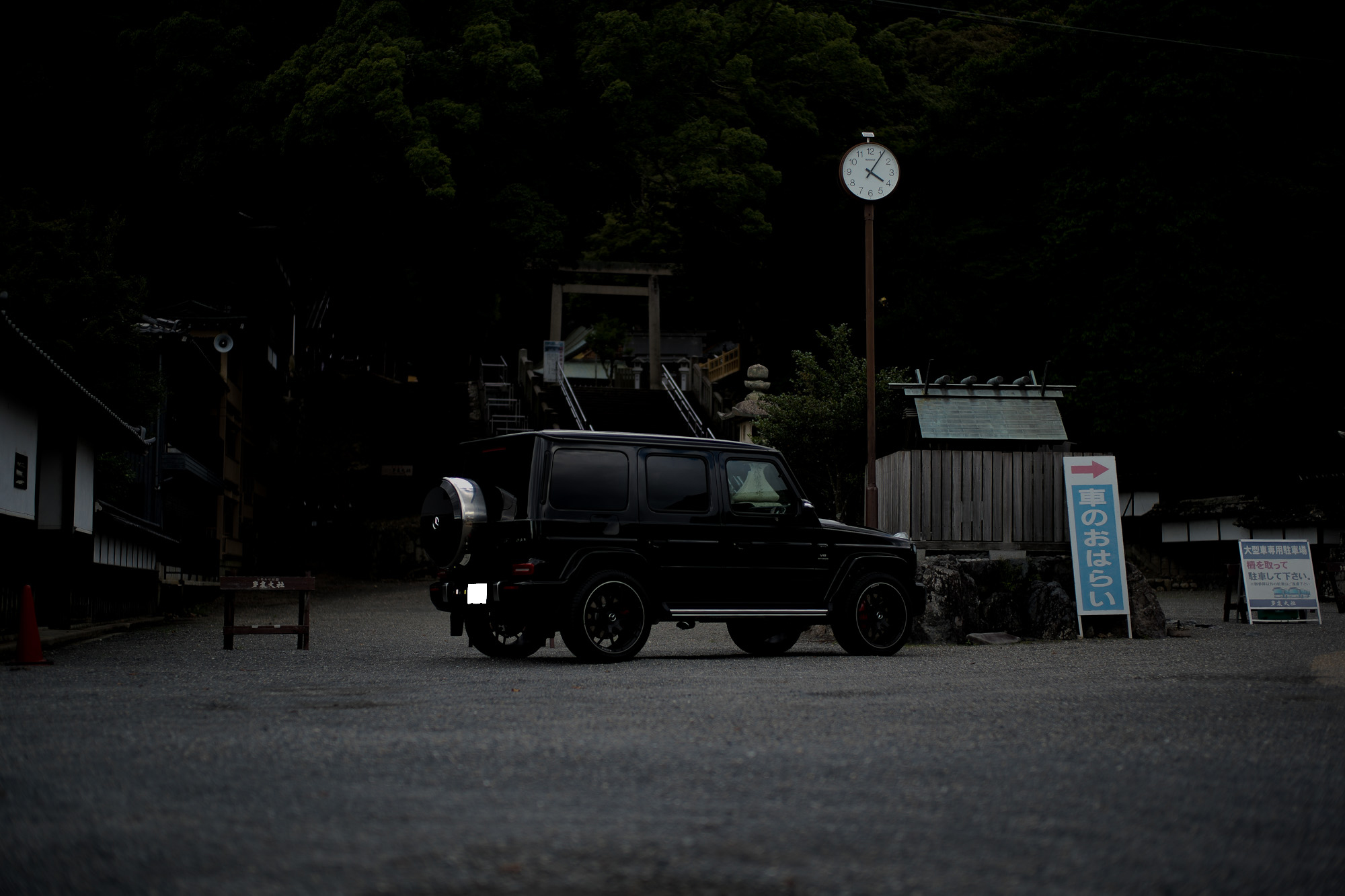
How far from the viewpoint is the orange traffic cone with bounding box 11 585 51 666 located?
10562 millimetres

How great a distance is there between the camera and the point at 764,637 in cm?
1283

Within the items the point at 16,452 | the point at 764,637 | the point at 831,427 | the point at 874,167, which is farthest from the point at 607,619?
the point at 831,427

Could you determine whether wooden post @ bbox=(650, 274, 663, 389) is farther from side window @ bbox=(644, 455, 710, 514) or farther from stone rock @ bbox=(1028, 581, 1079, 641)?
side window @ bbox=(644, 455, 710, 514)

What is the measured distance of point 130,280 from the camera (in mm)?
17953

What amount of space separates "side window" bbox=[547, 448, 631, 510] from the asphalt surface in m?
1.84

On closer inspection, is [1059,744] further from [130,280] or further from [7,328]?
[130,280]

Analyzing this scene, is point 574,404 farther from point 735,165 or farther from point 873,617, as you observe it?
point 873,617

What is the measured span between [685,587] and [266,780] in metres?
6.70

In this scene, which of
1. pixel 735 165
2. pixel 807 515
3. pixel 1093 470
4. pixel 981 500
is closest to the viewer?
pixel 807 515

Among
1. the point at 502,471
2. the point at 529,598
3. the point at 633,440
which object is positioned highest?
the point at 633,440

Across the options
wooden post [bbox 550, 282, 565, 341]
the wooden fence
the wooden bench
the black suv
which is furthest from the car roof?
wooden post [bbox 550, 282, 565, 341]

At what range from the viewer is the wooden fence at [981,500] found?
619 inches

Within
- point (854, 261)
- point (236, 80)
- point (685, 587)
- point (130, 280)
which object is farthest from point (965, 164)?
point (685, 587)

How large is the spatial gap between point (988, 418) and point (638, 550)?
263 inches
